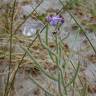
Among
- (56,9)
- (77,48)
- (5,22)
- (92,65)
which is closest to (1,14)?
(5,22)

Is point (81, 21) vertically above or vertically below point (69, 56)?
above

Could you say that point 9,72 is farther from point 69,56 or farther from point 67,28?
point 67,28

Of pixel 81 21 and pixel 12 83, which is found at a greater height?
pixel 81 21

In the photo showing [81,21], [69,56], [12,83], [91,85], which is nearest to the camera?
[12,83]

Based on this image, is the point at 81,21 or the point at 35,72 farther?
the point at 81,21

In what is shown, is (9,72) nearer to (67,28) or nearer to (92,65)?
(92,65)

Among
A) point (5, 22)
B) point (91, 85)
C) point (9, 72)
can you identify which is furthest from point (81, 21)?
point (9, 72)

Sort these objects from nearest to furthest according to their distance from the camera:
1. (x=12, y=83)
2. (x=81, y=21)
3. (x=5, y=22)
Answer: (x=12, y=83) → (x=5, y=22) → (x=81, y=21)

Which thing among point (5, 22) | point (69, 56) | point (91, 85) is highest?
point (5, 22)

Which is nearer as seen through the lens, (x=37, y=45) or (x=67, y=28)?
(x=37, y=45)
